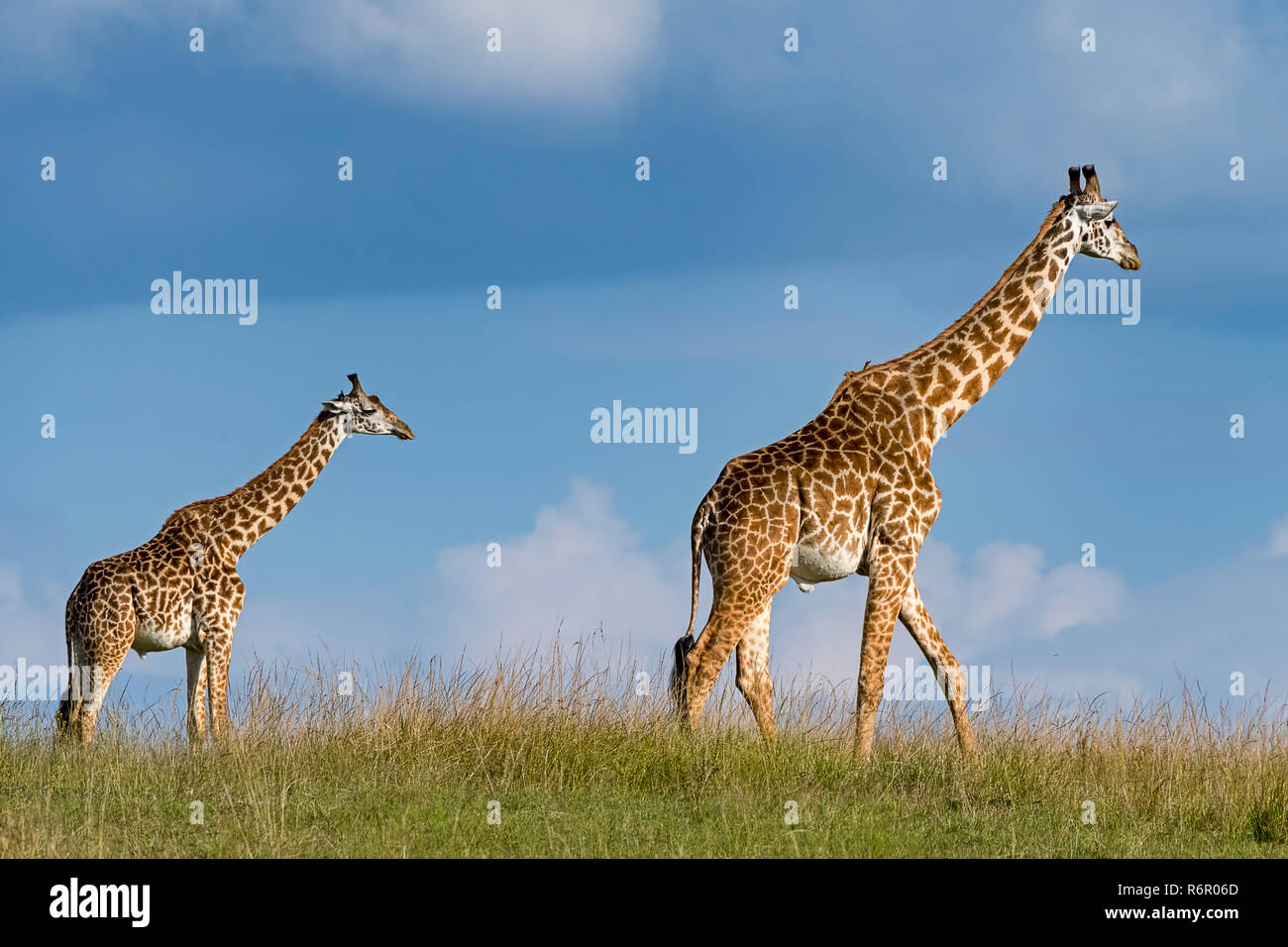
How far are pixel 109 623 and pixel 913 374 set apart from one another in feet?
30.7

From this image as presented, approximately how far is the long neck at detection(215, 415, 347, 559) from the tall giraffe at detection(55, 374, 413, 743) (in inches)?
0.7

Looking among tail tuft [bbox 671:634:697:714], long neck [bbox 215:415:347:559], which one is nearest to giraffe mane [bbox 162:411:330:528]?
long neck [bbox 215:415:347:559]

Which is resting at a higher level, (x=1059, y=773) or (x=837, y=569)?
(x=837, y=569)

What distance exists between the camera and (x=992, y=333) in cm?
1524

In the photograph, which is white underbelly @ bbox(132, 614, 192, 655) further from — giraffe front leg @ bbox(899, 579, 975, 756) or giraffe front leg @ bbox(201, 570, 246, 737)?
giraffe front leg @ bbox(899, 579, 975, 756)

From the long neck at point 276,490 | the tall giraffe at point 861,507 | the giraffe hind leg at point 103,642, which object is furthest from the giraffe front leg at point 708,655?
the giraffe hind leg at point 103,642

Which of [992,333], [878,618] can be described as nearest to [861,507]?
[878,618]

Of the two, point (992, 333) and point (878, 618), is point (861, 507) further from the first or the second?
point (992, 333)

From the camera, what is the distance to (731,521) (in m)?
13.5

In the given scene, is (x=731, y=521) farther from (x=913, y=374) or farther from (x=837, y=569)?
(x=913, y=374)

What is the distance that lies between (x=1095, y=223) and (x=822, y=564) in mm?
5102
